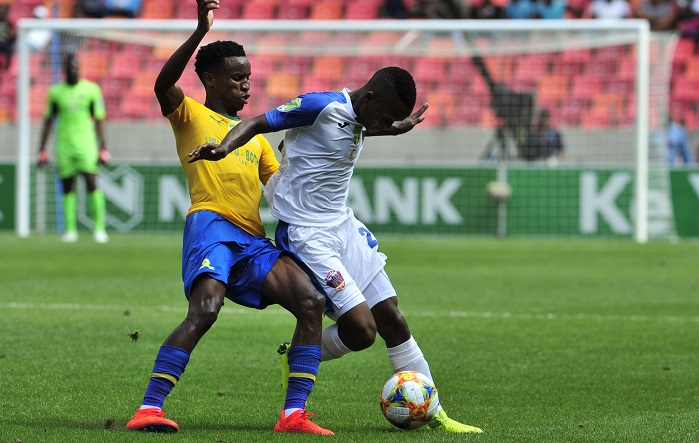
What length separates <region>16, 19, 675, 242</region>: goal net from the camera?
19.5 meters

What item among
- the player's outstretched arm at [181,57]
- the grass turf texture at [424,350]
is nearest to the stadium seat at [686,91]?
the grass turf texture at [424,350]

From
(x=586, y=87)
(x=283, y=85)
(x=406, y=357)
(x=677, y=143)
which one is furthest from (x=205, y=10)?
(x=677, y=143)

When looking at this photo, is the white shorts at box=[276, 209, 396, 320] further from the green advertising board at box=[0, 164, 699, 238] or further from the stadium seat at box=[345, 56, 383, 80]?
the stadium seat at box=[345, 56, 383, 80]

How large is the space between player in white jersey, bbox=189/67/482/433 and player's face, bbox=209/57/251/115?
406 millimetres

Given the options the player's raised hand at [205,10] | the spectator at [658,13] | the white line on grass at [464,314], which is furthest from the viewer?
the spectator at [658,13]

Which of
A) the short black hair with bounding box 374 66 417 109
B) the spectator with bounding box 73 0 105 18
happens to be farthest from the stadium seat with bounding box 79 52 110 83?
the short black hair with bounding box 374 66 417 109

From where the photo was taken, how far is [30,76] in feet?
70.5

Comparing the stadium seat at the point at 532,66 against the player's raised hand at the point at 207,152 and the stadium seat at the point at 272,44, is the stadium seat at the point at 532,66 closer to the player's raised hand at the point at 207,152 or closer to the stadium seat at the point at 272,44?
the stadium seat at the point at 272,44

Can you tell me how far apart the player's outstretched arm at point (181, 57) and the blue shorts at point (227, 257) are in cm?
57

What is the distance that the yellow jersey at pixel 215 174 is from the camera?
5.77 m

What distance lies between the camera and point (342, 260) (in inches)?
229

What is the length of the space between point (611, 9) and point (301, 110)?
20112mm

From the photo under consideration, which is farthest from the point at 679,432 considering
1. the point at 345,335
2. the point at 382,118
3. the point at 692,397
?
the point at 382,118

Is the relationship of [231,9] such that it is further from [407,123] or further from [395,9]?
[407,123]
